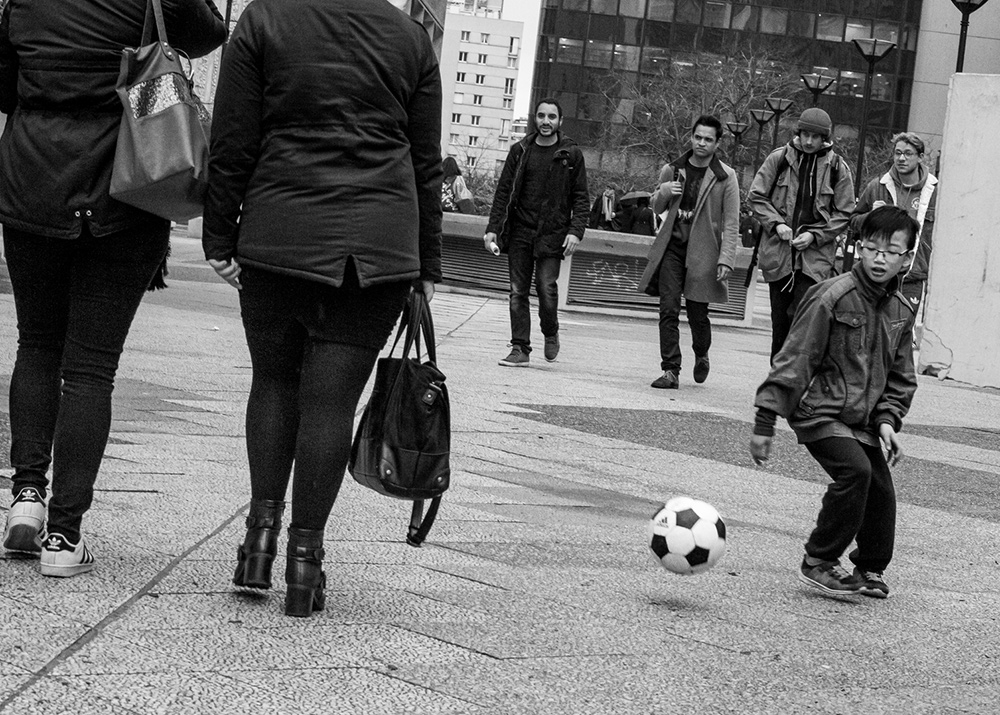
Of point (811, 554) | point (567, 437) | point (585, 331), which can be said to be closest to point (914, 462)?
point (567, 437)

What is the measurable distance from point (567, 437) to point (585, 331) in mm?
7894

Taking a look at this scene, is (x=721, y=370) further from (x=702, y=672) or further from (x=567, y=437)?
(x=702, y=672)

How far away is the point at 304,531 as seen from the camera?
12.6ft

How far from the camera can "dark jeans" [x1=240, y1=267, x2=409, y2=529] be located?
383cm

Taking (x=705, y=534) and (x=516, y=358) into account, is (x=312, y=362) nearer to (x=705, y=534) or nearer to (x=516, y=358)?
(x=705, y=534)

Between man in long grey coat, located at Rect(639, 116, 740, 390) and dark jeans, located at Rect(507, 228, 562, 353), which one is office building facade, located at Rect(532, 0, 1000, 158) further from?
man in long grey coat, located at Rect(639, 116, 740, 390)

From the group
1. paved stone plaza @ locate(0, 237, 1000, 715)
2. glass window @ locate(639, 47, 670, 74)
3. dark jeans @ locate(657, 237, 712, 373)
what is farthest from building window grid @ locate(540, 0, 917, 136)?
paved stone plaza @ locate(0, 237, 1000, 715)

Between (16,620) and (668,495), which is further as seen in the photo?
(668,495)

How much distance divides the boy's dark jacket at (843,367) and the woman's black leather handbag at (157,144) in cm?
190

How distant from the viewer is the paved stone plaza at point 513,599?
133 inches

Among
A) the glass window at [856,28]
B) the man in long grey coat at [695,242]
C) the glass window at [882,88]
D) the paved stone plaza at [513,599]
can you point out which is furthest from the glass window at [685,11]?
the paved stone plaza at [513,599]

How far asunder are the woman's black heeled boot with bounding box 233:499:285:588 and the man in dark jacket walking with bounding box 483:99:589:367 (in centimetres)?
702

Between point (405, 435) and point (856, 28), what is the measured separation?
78.0 meters

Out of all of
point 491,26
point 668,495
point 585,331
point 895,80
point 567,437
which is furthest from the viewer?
point 491,26
